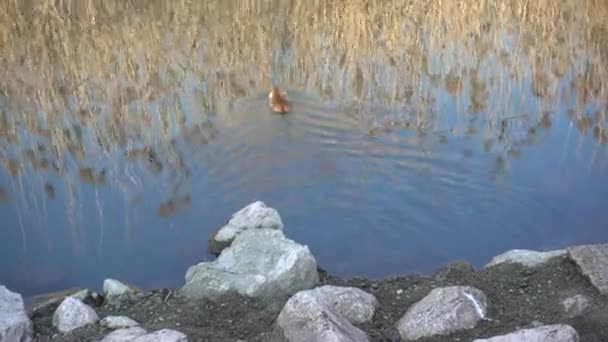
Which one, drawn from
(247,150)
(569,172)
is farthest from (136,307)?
(569,172)

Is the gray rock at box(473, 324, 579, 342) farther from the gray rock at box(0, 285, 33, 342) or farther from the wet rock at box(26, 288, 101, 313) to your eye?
the wet rock at box(26, 288, 101, 313)

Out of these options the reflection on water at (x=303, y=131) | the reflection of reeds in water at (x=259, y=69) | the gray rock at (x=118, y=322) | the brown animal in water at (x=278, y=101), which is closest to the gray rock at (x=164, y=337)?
the gray rock at (x=118, y=322)

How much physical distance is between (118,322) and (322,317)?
0.96 meters

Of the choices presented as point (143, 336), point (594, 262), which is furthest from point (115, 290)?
point (594, 262)

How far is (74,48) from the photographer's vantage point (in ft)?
25.2

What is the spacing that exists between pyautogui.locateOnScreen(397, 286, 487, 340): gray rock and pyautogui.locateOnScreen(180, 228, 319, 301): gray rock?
24.7 inches

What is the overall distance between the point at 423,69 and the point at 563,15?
1.60 m

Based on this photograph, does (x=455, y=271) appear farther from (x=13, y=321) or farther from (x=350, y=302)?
(x=13, y=321)

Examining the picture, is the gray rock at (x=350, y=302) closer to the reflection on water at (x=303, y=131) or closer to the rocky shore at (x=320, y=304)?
the rocky shore at (x=320, y=304)

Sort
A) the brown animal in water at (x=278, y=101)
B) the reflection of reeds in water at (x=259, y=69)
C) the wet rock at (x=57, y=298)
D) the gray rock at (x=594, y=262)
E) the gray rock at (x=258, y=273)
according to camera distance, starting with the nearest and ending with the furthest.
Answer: the gray rock at (x=594, y=262) → the gray rock at (x=258, y=273) → the wet rock at (x=57, y=298) → the reflection of reeds in water at (x=259, y=69) → the brown animal in water at (x=278, y=101)

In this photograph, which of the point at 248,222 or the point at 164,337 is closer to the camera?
the point at 164,337

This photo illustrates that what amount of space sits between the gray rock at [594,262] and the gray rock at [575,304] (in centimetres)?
11

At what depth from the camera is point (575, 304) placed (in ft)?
13.0

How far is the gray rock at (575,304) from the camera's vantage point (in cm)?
392
